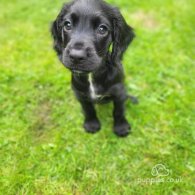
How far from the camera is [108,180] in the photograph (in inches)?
136

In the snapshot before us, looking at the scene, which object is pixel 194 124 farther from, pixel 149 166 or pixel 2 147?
pixel 2 147

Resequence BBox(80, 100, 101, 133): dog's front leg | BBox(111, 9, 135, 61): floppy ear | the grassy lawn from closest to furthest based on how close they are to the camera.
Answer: BBox(111, 9, 135, 61): floppy ear
the grassy lawn
BBox(80, 100, 101, 133): dog's front leg

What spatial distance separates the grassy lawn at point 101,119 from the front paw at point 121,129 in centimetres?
6

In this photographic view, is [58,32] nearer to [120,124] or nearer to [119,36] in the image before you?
[119,36]

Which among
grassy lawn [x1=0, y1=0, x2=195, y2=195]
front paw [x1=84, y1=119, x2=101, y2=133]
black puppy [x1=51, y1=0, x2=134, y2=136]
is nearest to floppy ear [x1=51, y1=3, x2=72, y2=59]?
black puppy [x1=51, y1=0, x2=134, y2=136]

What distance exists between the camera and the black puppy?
2793 millimetres

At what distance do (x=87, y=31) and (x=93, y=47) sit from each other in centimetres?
15

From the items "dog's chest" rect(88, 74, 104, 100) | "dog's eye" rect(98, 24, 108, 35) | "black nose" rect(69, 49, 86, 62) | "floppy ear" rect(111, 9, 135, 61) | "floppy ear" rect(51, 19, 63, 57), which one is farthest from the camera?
"dog's chest" rect(88, 74, 104, 100)

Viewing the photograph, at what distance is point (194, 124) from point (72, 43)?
6.68 feet
